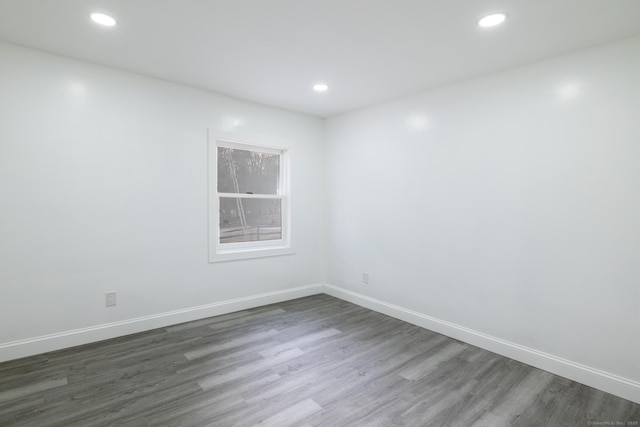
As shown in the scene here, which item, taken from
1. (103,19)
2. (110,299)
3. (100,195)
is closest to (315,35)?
(103,19)

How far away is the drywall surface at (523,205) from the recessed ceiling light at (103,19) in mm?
2736

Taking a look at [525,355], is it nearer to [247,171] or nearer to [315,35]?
[315,35]

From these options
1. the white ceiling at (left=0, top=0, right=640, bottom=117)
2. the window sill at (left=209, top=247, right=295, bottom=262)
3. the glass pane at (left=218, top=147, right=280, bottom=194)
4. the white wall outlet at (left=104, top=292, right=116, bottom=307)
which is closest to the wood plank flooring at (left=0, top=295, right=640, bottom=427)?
the white wall outlet at (left=104, top=292, right=116, bottom=307)

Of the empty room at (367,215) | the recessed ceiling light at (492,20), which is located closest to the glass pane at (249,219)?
the empty room at (367,215)

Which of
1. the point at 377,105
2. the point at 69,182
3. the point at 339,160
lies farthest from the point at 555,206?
the point at 69,182

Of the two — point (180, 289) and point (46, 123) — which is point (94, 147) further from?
point (180, 289)

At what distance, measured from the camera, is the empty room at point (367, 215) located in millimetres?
2168

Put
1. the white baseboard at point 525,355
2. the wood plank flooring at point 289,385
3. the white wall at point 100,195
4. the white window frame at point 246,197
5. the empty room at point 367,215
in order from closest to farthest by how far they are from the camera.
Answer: the wood plank flooring at point 289,385 < the empty room at point 367,215 < the white baseboard at point 525,355 < the white wall at point 100,195 < the white window frame at point 246,197

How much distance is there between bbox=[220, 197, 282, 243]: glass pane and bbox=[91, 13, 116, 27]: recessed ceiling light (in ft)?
6.58

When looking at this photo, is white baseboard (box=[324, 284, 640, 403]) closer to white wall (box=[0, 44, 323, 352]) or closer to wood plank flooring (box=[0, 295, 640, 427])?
wood plank flooring (box=[0, 295, 640, 427])

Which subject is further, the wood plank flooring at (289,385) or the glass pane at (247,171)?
the glass pane at (247,171)

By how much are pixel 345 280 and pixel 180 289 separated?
81.7 inches

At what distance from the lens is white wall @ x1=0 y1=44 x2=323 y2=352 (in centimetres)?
267

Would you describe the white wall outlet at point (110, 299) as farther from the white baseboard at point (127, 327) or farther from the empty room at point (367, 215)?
the white baseboard at point (127, 327)
